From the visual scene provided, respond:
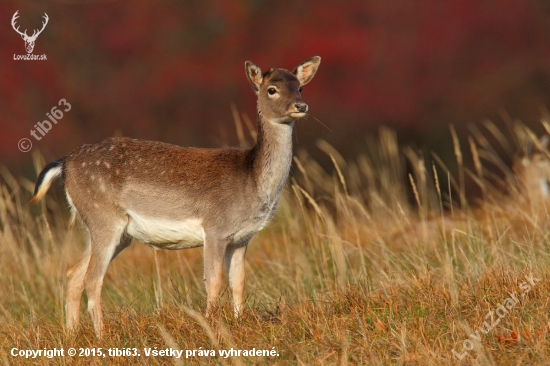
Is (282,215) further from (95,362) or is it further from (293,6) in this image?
(293,6)

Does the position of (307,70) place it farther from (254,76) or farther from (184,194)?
(184,194)

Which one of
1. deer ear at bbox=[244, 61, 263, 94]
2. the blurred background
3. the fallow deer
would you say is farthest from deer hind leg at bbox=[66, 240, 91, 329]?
the blurred background

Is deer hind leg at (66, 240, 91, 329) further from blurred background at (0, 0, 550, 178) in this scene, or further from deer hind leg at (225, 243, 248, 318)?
blurred background at (0, 0, 550, 178)

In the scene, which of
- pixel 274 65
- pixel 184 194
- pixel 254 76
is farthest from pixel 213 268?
pixel 274 65

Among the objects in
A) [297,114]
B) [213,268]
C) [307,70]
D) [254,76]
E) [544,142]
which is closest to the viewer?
[213,268]

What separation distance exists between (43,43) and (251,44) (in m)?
5.26

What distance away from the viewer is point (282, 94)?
5.97 m

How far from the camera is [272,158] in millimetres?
5934

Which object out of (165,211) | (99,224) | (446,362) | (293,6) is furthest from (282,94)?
(293,6)

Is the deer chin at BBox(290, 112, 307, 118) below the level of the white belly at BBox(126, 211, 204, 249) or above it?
above

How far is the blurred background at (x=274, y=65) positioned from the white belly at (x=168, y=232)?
11169mm

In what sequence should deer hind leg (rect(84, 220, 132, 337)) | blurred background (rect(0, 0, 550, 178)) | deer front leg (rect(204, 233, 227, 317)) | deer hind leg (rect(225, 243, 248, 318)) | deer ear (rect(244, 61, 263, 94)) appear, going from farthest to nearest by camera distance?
blurred background (rect(0, 0, 550, 178)) → deer ear (rect(244, 61, 263, 94)) → deer hind leg (rect(225, 243, 248, 318)) → deer hind leg (rect(84, 220, 132, 337)) → deer front leg (rect(204, 233, 227, 317))

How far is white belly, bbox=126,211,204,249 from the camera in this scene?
5.88 m

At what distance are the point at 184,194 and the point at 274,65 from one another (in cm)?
1284
